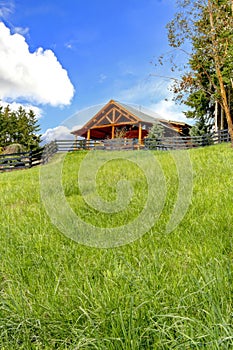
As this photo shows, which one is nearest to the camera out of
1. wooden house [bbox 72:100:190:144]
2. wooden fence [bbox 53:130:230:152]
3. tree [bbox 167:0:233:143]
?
tree [bbox 167:0:233:143]

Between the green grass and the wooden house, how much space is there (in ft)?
80.8

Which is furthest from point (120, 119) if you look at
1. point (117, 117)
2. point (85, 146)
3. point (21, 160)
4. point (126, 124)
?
point (21, 160)

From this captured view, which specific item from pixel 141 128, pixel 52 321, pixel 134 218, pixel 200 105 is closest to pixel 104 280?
pixel 52 321

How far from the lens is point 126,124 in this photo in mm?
29625

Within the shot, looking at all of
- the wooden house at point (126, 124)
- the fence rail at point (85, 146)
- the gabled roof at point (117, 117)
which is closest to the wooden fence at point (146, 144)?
the fence rail at point (85, 146)

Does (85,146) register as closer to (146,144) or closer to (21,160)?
(146,144)

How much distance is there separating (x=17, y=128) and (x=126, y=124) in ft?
81.9

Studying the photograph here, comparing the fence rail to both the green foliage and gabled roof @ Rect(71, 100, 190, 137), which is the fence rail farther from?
the green foliage

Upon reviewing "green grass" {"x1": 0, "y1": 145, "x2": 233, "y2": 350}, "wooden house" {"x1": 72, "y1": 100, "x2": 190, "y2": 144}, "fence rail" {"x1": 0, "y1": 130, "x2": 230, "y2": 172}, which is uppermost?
"wooden house" {"x1": 72, "y1": 100, "x2": 190, "y2": 144}

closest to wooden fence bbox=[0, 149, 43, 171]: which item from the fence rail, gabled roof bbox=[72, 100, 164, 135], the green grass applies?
the fence rail

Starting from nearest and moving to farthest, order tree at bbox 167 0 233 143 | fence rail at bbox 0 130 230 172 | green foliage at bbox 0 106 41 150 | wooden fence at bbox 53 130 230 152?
tree at bbox 167 0 233 143
fence rail at bbox 0 130 230 172
wooden fence at bbox 53 130 230 152
green foliage at bbox 0 106 41 150

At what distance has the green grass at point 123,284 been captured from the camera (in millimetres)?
1318

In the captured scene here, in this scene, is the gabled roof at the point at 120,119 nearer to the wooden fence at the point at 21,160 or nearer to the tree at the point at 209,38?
the wooden fence at the point at 21,160

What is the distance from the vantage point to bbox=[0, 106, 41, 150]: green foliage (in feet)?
152
